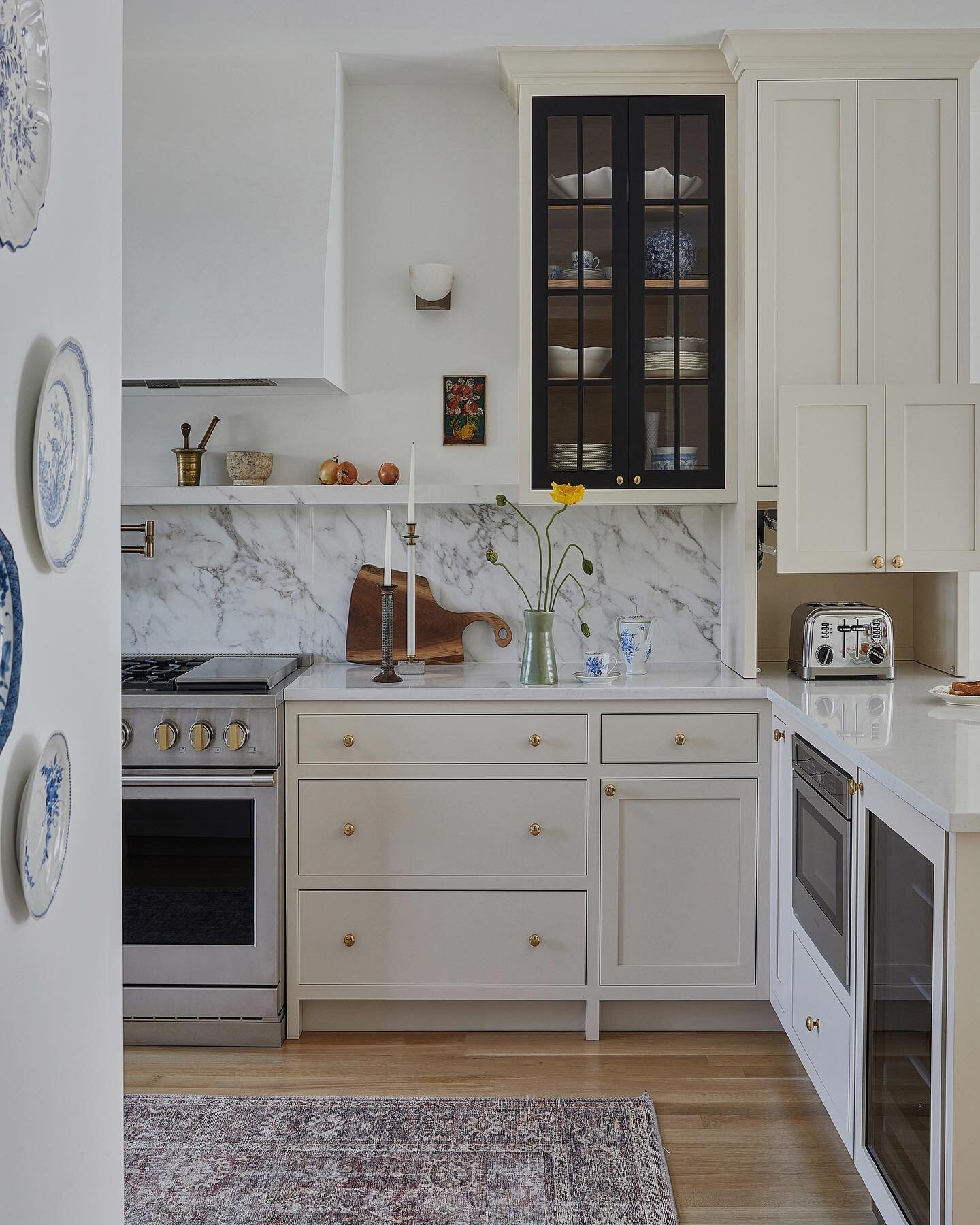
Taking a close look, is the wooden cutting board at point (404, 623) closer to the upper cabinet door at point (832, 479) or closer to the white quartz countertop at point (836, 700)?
the white quartz countertop at point (836, 700)

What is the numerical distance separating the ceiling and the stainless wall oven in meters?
1.89

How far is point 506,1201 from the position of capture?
2.23 metres

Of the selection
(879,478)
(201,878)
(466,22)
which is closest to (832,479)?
(879,478)

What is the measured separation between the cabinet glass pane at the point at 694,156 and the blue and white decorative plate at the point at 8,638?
2.52m

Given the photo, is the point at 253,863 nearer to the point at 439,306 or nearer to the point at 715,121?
the point at 439,306

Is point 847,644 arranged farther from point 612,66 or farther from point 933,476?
point 612,66

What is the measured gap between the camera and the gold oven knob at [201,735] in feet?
9.32

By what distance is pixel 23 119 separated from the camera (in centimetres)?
115

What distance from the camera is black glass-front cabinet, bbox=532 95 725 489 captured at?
310 centimetres

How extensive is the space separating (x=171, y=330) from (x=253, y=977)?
1.78 metres

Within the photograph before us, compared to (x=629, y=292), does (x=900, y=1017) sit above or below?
below

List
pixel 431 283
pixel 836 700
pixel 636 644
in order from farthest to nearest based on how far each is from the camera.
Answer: pixel 431 283
pixel 636 644
pixel 836 700

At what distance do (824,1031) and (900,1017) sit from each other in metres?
0.50

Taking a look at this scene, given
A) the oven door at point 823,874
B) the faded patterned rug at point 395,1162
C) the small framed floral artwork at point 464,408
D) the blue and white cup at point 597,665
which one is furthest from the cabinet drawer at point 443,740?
the small framed floral artwork at point 464,408
